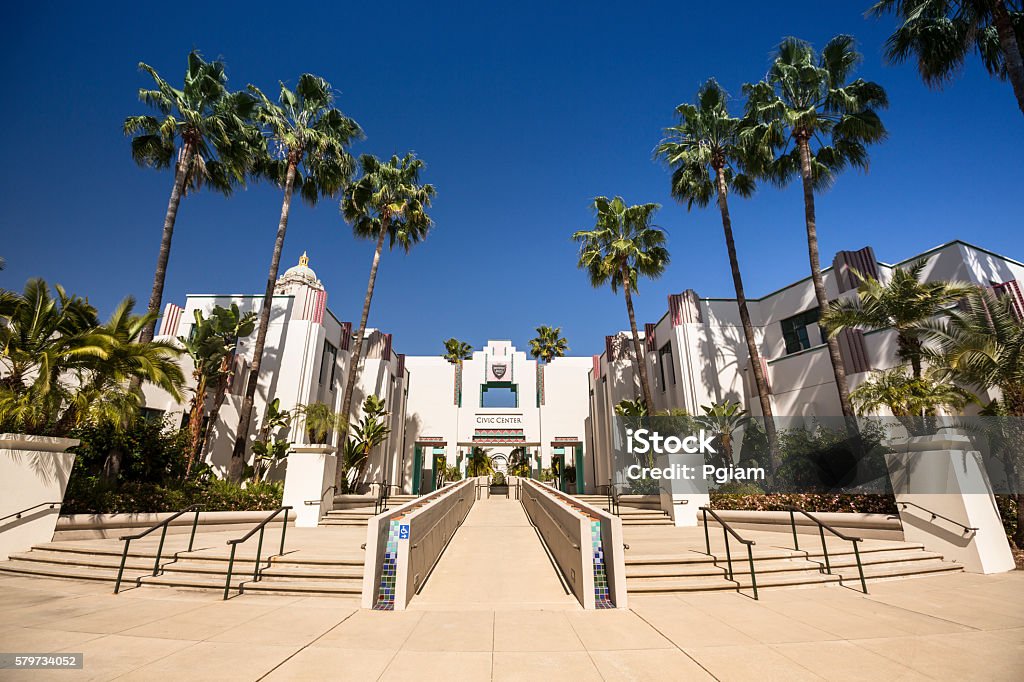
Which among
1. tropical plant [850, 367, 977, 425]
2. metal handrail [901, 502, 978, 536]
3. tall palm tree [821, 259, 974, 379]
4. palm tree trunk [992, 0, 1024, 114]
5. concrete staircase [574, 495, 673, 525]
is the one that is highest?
palm tree trunk [992, 0, 1024, 114]

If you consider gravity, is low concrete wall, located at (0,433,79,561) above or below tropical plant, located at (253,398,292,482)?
below

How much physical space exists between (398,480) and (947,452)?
81.7ft

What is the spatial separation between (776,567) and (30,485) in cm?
1431

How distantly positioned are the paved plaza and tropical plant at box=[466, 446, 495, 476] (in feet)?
91.8

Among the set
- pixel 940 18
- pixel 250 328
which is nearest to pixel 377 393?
pixel 250 328

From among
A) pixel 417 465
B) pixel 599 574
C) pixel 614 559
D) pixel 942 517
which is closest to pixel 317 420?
pixel 417 465

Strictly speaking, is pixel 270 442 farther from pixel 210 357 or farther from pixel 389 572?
pixel 389 572

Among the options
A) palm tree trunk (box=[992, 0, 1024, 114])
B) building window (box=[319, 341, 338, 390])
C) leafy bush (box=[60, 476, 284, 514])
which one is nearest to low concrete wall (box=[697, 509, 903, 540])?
palm tree trunk (box=[992, 0, 1024, 114])

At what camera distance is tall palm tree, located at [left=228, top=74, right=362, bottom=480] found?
18266 millimetres

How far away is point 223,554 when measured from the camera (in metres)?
8.10

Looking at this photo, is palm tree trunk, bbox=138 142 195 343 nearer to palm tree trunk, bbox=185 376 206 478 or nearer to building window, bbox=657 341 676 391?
palm tree trunk, bbox=185 376 206 478

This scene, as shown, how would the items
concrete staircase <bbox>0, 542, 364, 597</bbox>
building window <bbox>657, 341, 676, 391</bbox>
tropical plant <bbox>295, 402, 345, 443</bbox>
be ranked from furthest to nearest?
building window <bbox>657, 341, 676, 391</bbox>
tropical plant <bbox>295, 402, 345, 443</bbox>
concrete staircase <bbox>0, 542, 364, 597</bbox>

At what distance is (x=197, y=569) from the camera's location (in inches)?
286

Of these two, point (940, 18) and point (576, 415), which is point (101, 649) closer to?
point (940, 18)
